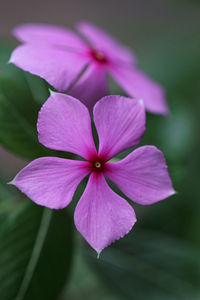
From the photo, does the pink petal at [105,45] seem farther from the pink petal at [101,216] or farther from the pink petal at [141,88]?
the pink petal at [101,216]

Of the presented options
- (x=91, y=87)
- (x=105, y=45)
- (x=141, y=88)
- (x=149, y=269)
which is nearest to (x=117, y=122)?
(x=91, y=87)

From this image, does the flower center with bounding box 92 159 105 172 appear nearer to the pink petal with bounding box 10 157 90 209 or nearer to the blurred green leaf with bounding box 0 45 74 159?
the pink petal with bounding box 10 157 90 209

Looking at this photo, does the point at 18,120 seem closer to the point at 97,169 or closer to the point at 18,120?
the point at 18,120

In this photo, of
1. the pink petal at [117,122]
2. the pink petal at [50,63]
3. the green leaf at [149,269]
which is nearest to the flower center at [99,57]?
the pink petal at [50,63]

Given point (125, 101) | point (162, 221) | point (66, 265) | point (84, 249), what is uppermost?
point (125, 101)

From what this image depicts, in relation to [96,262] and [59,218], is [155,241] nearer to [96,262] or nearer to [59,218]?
[96,262]

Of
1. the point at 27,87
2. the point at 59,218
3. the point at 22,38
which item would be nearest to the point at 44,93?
the point at 27,87

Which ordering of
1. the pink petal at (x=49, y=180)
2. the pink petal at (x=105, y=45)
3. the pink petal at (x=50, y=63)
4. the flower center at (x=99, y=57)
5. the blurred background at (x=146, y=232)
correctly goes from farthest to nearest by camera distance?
the pink petal at (x=105, y=45), the flower center at (x=99, y=57), the blurred background at (x=146, y=232), the pink petal at (x=50, y=63), the pink petal at (x=49, y=180)
